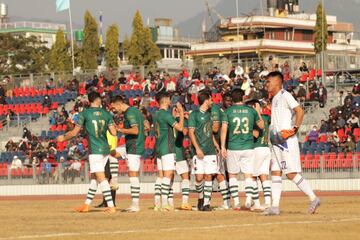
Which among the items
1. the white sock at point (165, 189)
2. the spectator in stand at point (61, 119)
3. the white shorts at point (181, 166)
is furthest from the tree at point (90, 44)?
the white sock at point (165, 189)

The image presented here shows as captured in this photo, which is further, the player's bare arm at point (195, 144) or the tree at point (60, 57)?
the tree at point (60, 57)

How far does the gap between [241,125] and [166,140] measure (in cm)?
163

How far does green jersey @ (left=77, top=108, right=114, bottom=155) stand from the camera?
69.9 feet

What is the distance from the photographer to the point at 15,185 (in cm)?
4234

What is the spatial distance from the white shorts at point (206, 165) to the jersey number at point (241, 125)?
2.74 ft

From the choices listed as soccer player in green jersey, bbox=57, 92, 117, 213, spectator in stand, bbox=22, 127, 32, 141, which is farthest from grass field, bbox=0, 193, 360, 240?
spectator in stand, bbox=22, 127, 32, 141

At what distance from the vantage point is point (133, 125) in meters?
21.8

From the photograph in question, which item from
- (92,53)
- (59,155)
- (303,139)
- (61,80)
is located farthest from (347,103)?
(92,53)

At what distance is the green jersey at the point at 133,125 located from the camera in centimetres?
2183

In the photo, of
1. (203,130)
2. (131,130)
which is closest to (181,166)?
(203,130)

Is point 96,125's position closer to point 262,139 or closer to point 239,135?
point 239,135

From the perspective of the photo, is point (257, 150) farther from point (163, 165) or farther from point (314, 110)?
point (314, 110)

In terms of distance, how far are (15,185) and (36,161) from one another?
4.84 ft

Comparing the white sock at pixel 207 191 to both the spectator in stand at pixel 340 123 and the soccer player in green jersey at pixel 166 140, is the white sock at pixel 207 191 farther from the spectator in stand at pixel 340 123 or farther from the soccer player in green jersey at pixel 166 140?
the spectator in stand at pixel 340 123
